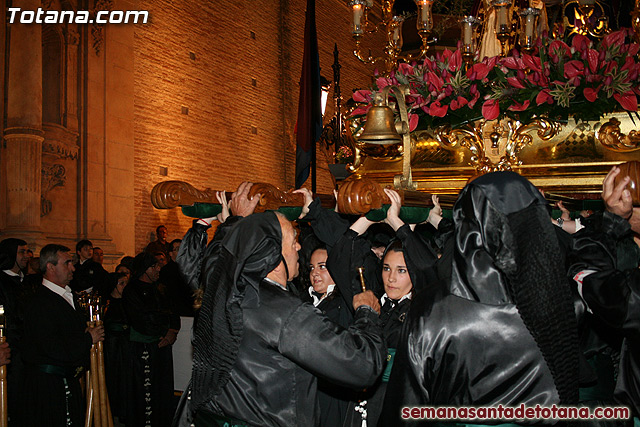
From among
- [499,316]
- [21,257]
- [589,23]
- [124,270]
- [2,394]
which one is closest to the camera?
[499,316]

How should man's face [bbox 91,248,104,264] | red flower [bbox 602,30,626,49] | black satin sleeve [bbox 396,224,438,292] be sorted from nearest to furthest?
black satin sleeve [bbox 396,224,438,292], red flower [bbox 602,30,626,49], man's face [bbox 91,248,104,264]

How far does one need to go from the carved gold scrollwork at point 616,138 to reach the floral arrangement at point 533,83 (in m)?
0.11

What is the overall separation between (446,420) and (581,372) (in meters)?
0.72

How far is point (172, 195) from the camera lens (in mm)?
2953

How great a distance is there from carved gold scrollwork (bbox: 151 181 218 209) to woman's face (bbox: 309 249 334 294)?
Answer: 1.27 metres

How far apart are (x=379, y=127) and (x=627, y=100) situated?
1.56 meters

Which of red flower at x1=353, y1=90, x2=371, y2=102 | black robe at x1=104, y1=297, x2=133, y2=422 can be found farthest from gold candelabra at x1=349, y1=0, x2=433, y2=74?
black robe at x1=104, y1=297, x2=133, y2=422

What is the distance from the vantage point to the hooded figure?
7.13ft

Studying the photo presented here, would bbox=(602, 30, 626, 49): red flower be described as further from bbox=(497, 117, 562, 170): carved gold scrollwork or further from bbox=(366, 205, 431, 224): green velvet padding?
bbox=(366, 205, 431, 224): green velvet padding

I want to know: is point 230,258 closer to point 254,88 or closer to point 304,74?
point 304,74

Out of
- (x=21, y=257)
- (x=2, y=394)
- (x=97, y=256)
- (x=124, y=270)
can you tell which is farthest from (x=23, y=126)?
(x=2, y=394)

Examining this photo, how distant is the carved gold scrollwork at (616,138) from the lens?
4.05m

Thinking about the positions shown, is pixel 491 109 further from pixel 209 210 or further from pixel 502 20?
pixel 209 210

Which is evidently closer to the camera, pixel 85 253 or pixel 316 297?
pixel 316 297
